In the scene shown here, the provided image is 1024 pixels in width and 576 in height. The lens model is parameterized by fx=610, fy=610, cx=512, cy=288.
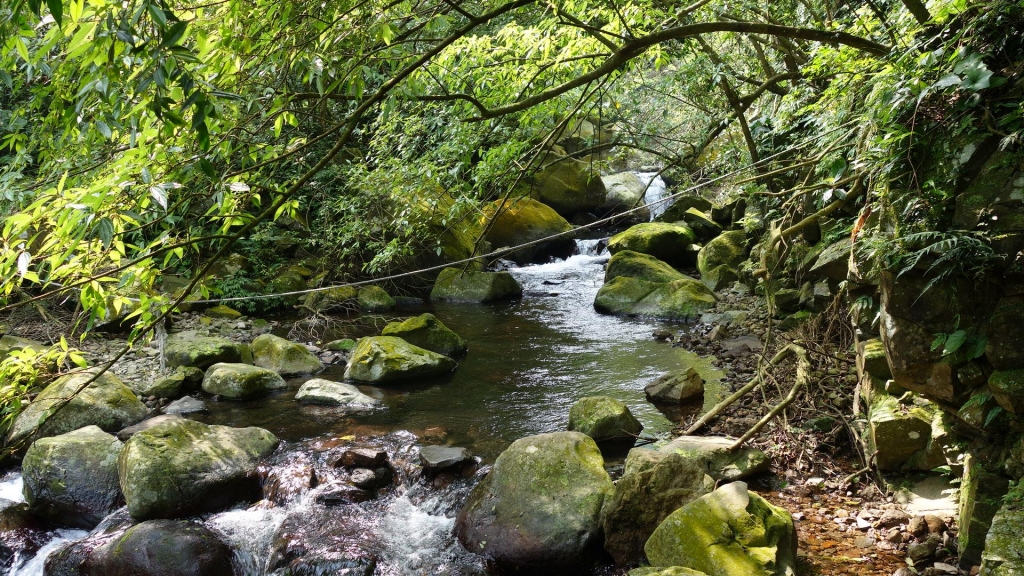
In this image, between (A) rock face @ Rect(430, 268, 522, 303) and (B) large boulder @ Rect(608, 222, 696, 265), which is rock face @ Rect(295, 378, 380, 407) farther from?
(B) large boulder @ Rect(608, 222, 696, 265)

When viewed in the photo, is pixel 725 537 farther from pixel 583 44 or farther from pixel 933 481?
pixel 583 44

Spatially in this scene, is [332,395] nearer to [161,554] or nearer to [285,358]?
[285,358]

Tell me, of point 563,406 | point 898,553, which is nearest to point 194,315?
point 563,406

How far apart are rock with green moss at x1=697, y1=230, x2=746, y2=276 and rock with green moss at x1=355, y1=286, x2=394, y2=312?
593 centimetres

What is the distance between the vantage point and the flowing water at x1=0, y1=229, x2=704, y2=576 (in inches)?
167

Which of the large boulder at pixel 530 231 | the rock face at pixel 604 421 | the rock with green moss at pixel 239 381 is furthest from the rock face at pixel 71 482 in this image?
the large boulder at pixel 530 231

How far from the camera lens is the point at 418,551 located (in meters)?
4.21

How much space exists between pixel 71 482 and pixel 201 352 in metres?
3.05

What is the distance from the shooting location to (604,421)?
5.36 meters

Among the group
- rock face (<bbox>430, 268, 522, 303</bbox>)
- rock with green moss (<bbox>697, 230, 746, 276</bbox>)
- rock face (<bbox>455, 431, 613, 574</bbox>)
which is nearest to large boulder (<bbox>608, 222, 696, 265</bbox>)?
rock with green moss (<bbox>697, 230, 746, 276</bbox>)

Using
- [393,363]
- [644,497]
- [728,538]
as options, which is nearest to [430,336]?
[393,363]

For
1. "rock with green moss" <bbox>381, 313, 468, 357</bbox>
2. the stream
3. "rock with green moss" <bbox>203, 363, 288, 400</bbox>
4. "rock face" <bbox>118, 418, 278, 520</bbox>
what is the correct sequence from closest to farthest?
the stream < "rock face" <bbox>118, 418, 278, 520</bbox> < "rock with green moss" <bbox>203, 363, 288, 400</bbox> < "rock with green moss" <bbox>381, 313, 468, 357</bbox>

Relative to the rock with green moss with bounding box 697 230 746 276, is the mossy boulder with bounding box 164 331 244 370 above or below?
below

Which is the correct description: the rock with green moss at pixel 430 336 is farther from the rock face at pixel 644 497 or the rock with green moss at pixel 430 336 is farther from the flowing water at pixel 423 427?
the rock face at pixel 644 497
